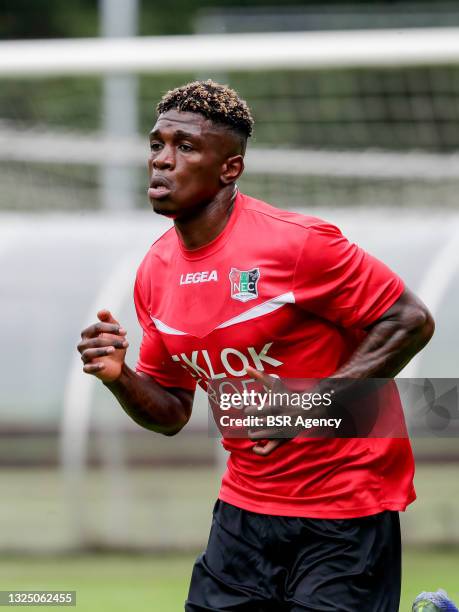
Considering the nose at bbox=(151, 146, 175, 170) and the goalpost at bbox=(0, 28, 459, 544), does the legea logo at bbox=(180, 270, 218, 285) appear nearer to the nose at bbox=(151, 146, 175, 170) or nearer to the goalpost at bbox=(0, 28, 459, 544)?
the nose at bbox=(151, 146, 175, 170)

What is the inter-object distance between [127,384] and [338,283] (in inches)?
29.8

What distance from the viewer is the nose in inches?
150

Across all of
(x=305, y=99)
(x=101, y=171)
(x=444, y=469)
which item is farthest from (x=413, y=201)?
(x=444, y=469)

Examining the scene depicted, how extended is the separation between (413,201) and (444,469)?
19.2 feet

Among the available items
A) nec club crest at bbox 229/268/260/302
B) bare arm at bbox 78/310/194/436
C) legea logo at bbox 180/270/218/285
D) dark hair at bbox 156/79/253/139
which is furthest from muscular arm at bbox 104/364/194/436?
dark hair at bbox 156/79/253/139

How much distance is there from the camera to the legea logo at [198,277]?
3.84 m

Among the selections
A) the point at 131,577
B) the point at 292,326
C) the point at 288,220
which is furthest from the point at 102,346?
the point at 131,577

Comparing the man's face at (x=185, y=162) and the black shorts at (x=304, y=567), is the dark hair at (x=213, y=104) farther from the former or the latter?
the black shorts at (x=304, y=567)

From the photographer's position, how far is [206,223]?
389 cm

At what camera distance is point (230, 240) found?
3877 millimetres

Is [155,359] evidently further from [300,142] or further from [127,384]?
[300,142]

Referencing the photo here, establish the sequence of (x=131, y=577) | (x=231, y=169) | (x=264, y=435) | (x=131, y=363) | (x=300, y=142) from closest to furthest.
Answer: (x=264, y=435), (x=231, y=169), (x=131, y=577), (x=131, y=363), (x=300, y=142)

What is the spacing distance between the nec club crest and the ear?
0.30m

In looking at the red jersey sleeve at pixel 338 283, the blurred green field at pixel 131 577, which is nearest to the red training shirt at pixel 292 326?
the red jersey sleeve at pixel 338 283
